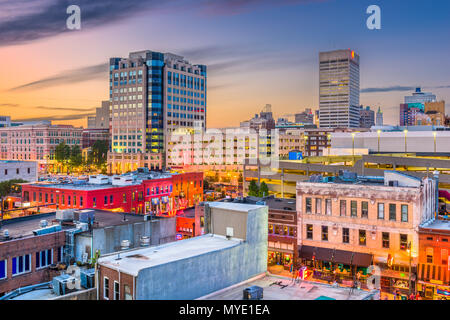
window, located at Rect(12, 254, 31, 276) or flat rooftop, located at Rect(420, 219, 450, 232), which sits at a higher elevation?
flat rooftop, located at Rect(420, 219, 450, 232)

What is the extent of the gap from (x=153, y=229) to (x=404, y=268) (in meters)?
25.9

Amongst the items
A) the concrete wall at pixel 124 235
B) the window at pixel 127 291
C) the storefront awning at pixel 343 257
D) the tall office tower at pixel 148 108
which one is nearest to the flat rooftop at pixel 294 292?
the window at pixel 127 291

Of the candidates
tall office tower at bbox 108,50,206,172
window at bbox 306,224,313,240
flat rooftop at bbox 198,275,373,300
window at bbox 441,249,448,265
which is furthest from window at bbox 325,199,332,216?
tall office tower at bbox 108,50,206,172

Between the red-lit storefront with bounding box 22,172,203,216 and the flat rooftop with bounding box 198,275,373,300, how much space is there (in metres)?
39.8

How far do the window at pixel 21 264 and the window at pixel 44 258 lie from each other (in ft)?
2.48

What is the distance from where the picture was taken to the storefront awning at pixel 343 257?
46.1m

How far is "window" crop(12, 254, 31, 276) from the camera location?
3011 cm

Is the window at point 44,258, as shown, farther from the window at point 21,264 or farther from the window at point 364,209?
the window at point 364,209

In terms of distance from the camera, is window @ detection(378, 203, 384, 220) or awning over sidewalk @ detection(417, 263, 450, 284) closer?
awning over sidewalk @ detection(417, 263, 450, 284)

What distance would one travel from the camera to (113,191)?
6950cm

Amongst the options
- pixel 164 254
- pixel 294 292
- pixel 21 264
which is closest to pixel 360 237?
pixel 294 292

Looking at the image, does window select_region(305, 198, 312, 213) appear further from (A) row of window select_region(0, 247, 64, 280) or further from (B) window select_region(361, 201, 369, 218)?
(A) row of window select_region(0, 247, 64, 280)
